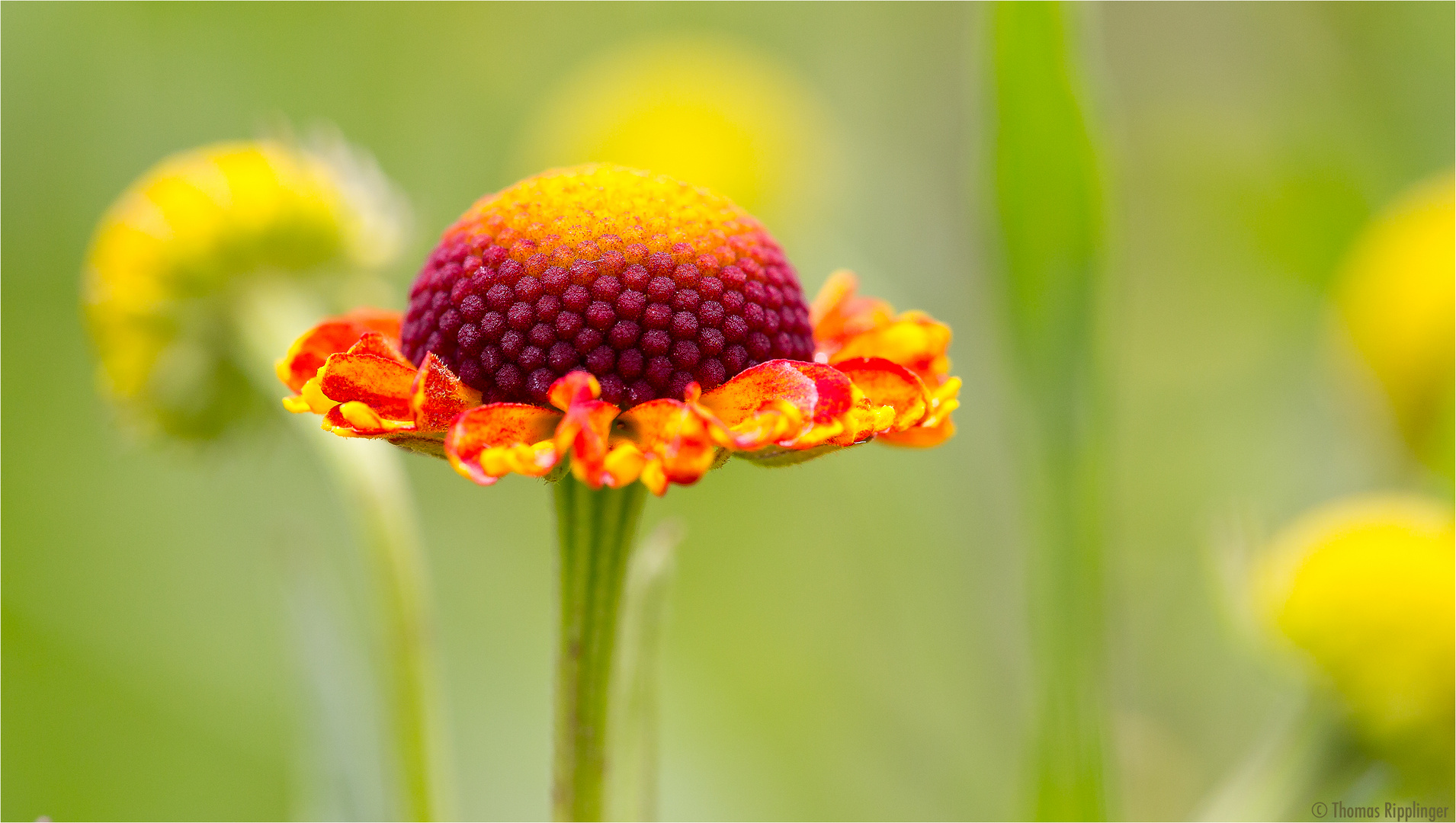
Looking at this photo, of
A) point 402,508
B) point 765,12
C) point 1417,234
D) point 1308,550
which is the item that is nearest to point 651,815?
point 402,508

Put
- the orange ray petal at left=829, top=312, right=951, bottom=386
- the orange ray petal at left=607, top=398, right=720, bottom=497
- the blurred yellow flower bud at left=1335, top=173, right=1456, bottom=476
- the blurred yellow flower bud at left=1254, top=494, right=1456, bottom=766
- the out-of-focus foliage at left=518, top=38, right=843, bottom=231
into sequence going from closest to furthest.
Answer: the orange ray petal at left=607, top=398, right=720, bottom=497 → the orange ray petal at left=829, top=312, right=951, bottom=386 → the blurred yellow flower bud at left=1254, top=494, right=1456, bottom=766 → the blurred yellow flower bud at left=1335, top=173, right=1456, bottom=476 → the out-of-focus foliage at left=518, top=38, right=843, bottom=231

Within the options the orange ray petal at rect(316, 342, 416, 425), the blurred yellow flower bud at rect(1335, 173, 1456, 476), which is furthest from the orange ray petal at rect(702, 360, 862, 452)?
the blurred yellow flower bud at rect(1335, 173, 1456, 476)

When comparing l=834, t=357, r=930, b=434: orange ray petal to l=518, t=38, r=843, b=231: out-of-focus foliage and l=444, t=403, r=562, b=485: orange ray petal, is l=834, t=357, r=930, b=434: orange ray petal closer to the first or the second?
l=444, t=403, r=562, b=485: orange ray petal

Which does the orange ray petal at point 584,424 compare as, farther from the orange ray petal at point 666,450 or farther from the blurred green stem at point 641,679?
the blurred green stem at point 641,679

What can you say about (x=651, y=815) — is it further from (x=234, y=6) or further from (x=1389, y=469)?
(x=234, y=6)

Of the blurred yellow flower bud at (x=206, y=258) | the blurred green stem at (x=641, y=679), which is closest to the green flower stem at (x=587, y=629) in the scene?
the blurred green stem at (x=641, y=679)
